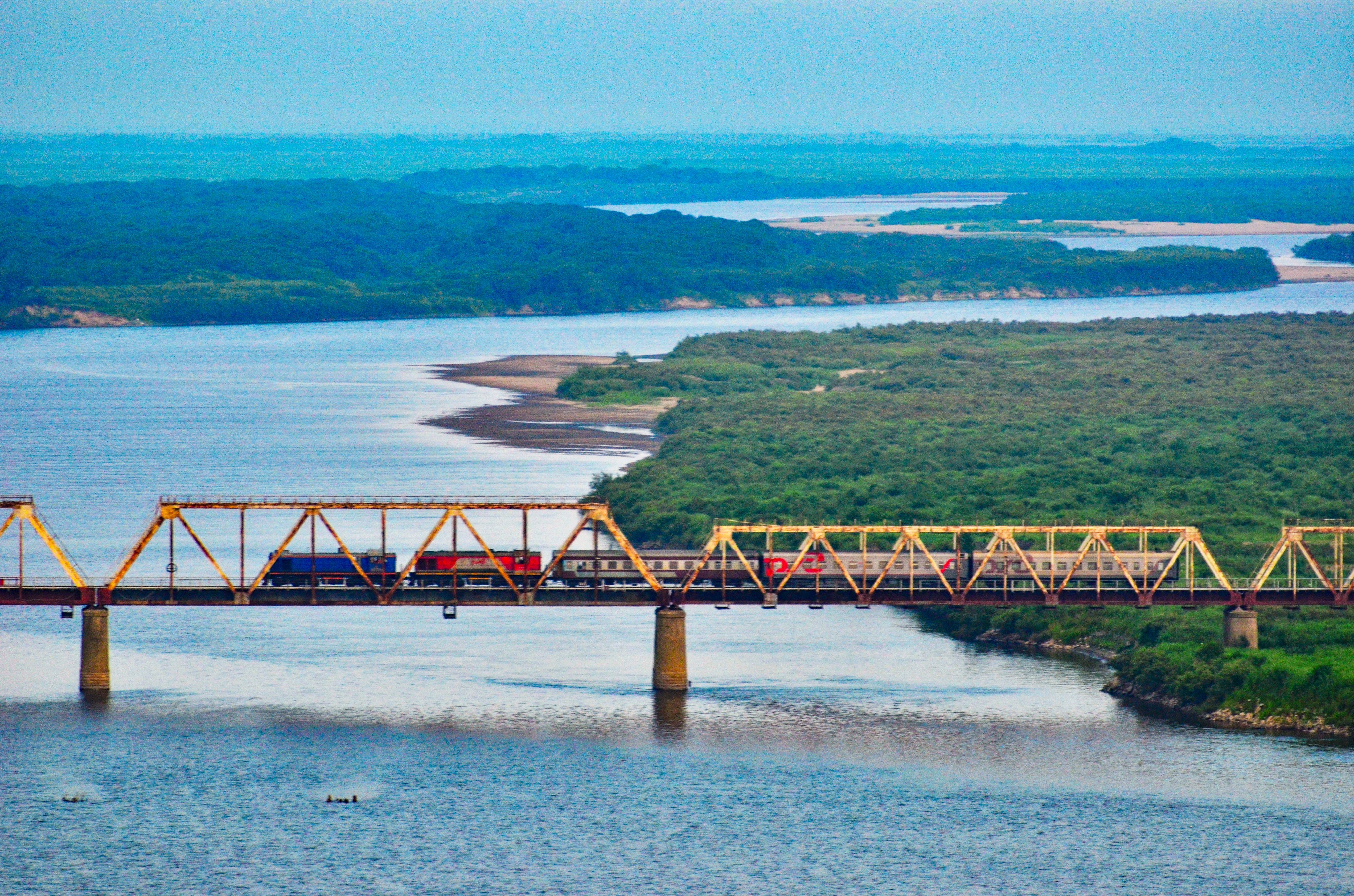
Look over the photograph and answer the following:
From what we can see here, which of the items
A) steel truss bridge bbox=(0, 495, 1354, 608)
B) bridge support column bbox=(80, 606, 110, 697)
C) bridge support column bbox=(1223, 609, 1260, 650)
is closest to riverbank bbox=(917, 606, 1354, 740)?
bridge support column bbox=(1223, 609, 1260, 650)

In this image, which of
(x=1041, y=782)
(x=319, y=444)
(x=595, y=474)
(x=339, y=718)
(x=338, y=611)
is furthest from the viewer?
(x=319, y=444)

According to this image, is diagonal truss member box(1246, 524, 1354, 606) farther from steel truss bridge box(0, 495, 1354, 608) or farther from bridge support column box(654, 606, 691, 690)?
bridge support column box(654, 606, 691, 690)

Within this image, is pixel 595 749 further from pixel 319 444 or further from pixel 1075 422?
pixel 1075 422

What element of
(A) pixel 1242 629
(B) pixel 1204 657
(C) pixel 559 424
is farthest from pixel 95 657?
(C) pixel 559 424

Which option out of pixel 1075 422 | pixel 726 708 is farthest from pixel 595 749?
pixel 1075 422

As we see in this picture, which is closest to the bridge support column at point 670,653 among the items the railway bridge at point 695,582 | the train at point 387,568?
the railway bridge at point 695,582

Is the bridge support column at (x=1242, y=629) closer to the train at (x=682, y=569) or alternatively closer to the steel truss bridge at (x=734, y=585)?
the steel truss bridge at (x=734, y=585)
